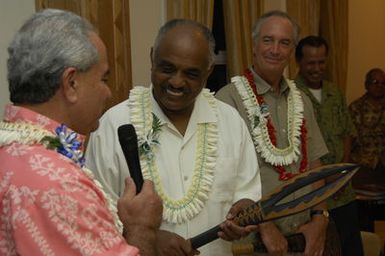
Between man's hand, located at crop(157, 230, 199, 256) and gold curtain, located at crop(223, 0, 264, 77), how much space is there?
2.89 metres

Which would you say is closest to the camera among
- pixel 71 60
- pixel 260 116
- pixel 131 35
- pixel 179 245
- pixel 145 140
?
pixel 71 60

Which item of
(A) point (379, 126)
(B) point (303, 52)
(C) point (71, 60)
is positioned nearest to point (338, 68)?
(A) point (379, 126)

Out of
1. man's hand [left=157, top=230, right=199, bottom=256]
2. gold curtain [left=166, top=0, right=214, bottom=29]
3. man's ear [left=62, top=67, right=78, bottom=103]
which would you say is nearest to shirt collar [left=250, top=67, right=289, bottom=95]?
man's hand [left=157, top=230, right=199, bottom=256]

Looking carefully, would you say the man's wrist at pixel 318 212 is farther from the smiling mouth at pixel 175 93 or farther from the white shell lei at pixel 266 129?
the smiling mouth at pixel 175 93

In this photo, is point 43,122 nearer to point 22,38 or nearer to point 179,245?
point 22,38

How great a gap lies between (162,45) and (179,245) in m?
0.67

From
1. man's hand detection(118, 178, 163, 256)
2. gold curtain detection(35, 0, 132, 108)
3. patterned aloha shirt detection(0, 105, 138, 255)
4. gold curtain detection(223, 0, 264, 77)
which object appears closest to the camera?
patterned aloha shirt detection(0, 105, 138, 255)

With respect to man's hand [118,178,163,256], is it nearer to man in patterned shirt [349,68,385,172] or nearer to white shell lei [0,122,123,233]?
white shell lei [0,122,123,233]

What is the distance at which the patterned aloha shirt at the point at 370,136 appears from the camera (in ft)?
21.6

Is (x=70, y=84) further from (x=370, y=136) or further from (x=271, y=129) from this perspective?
(x=370, y=136)

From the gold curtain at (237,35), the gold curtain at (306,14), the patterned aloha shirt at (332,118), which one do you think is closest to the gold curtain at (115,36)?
the patterned aloha shirt at (332,118)

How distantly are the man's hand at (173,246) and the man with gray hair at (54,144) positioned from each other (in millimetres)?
635

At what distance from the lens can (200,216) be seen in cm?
243

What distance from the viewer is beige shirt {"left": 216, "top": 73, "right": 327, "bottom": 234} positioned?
3014 millimetres
